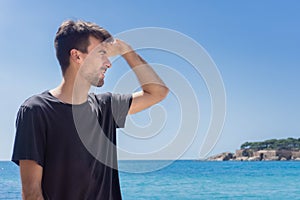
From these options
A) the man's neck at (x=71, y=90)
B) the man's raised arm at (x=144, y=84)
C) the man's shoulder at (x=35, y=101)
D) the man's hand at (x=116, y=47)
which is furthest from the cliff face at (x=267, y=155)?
the man's shoulder at (x=35, y=101)

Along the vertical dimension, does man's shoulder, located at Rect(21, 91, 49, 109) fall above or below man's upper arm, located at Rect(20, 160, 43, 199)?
above

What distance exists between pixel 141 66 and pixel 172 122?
0.27 metres

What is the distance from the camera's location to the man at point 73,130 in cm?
147

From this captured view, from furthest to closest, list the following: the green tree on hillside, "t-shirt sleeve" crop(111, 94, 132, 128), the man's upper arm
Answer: the green tree on hillside → "t-shirt sleeve" crop(111, 94, 132, 128) → the man's upper arm

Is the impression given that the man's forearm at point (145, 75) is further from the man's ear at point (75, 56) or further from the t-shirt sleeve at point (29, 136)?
the t-shirt sleeve at point (29, 136)

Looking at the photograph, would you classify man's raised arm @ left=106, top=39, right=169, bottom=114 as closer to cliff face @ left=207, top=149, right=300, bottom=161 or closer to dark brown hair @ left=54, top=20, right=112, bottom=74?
dark brown hair @ left=54, top=20, right=112, bottom=74

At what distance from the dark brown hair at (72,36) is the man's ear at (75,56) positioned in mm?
11

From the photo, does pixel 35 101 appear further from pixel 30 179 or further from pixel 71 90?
pixel 30 179

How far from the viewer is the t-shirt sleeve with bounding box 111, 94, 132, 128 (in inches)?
71.8

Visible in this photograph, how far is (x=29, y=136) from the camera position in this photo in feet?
4.80

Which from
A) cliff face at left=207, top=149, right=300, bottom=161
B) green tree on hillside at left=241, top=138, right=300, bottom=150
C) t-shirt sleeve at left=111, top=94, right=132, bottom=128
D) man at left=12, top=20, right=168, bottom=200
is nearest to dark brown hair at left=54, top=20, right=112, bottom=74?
man at left=12, top=20, right=168, bottom=200

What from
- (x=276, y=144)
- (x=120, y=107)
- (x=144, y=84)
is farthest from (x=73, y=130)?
(x=276, y=144)

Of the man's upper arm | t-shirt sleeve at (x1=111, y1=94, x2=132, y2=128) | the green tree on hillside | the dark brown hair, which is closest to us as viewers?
the man's upper arm

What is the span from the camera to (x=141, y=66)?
73.3 inches
